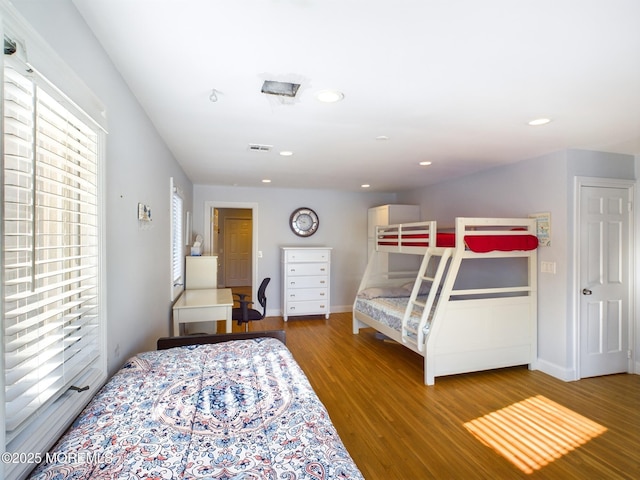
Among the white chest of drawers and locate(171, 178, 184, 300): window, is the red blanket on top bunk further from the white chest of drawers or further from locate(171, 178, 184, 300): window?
locate(171, 178, 184, 300): window

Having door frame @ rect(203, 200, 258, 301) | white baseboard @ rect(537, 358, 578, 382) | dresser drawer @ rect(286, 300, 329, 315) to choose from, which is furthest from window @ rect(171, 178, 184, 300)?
white baseboard @ rect(537, 358, 578, 382)

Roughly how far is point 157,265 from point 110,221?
1.12 metres

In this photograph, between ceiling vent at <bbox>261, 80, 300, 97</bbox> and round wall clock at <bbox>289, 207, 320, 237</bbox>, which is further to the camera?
round wall clock at <bbox>289, 207, 320, 237</bbox>

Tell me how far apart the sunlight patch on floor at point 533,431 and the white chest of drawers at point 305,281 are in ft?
11.0

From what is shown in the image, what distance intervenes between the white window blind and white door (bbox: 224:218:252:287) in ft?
25.2

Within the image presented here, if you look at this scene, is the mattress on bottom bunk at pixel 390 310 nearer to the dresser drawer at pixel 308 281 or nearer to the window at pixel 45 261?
the dresser drawer at pixel 308 281

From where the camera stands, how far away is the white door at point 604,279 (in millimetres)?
3262

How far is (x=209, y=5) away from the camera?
1.24 meters

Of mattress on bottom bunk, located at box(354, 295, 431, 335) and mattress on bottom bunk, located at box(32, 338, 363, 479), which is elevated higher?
mattress on bottom bunk, located at box(32, 338, 363, 479)

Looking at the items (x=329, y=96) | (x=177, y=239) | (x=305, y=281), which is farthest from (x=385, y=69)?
(x=305, y=281)

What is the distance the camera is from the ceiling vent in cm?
188

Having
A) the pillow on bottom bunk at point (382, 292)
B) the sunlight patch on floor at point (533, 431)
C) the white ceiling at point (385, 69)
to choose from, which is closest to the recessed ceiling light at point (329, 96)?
the white ceiling at point (385, 69)

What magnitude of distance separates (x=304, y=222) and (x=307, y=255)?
29.7 inches

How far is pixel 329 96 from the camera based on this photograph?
2012 millimetres
